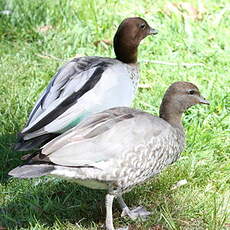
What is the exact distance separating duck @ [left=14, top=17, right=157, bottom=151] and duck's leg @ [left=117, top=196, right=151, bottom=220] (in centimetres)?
62

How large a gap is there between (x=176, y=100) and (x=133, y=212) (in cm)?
83

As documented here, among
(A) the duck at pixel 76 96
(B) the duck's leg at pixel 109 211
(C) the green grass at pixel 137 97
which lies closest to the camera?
(B) the duck's leg at pixel 109 211

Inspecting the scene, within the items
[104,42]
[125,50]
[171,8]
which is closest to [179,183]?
[125,50]

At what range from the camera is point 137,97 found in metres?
5.51

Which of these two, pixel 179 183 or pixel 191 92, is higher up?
pixel 191 92

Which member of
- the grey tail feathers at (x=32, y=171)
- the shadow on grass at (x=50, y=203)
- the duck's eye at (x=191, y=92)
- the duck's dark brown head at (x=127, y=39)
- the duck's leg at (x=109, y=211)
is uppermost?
the duck's dark brown head at (x=127, y=39)

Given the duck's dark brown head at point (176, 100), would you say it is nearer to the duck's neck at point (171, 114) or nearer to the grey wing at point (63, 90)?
the duck's neck at point (171, 114)

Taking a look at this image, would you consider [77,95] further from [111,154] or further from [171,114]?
[111,154]

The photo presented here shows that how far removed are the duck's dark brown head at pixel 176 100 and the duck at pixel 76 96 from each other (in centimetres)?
39

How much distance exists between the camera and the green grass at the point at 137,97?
4.02m

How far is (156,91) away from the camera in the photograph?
5.55 metres

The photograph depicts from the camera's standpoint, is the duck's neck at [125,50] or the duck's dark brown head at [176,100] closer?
the duck's dark brown head at [176,100]

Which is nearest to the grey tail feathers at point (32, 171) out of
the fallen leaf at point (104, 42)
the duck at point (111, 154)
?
the duck at point (111, 154)

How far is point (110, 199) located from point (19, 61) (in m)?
2.73
